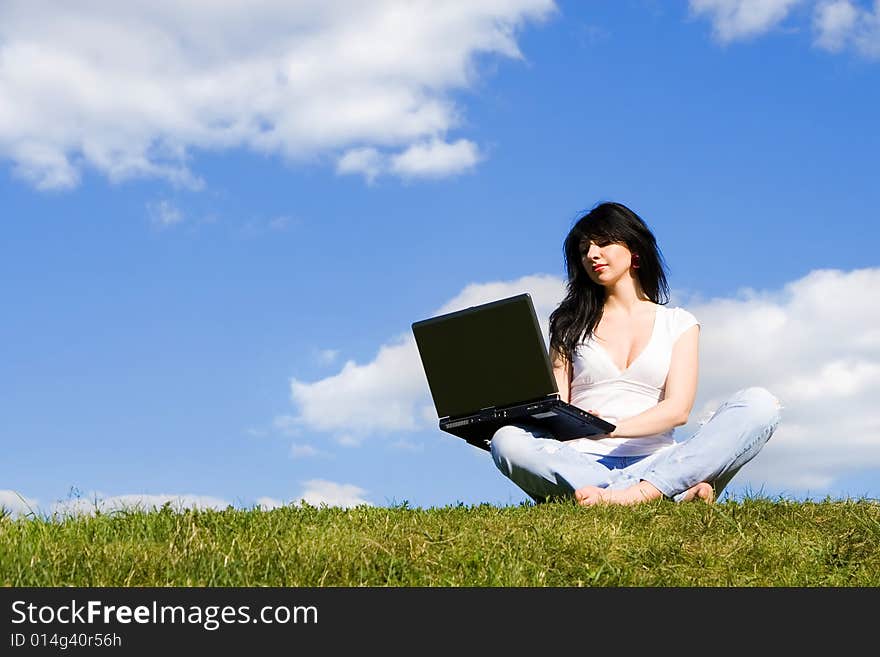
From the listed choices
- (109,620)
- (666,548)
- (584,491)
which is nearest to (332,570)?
(109,620)

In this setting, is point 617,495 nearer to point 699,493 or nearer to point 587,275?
point 699,493

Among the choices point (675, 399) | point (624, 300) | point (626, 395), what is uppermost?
point (624, 300)

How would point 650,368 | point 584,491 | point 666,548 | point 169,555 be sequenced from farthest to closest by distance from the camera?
point 650,368 < point 584,491 < point 666,548 < point 169,555

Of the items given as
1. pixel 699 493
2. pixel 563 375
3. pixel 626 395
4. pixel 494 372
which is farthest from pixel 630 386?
pixel 494 372

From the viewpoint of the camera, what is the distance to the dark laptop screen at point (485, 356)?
8453 mm

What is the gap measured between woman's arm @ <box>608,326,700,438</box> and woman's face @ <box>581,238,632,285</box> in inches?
31.9

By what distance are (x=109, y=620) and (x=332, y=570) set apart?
1.24 metres

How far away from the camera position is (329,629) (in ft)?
14.9

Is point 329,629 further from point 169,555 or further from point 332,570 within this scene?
point 169,555

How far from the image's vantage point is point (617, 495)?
821 cm

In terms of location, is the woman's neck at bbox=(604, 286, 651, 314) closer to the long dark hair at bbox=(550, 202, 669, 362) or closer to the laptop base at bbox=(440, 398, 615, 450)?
the long dark hair at bbox=(550, 202, 669, 362)

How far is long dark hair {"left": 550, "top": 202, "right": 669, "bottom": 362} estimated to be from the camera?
29.9 feet

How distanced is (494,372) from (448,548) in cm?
281

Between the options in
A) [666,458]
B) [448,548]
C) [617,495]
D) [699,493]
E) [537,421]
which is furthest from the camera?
[537,421]
